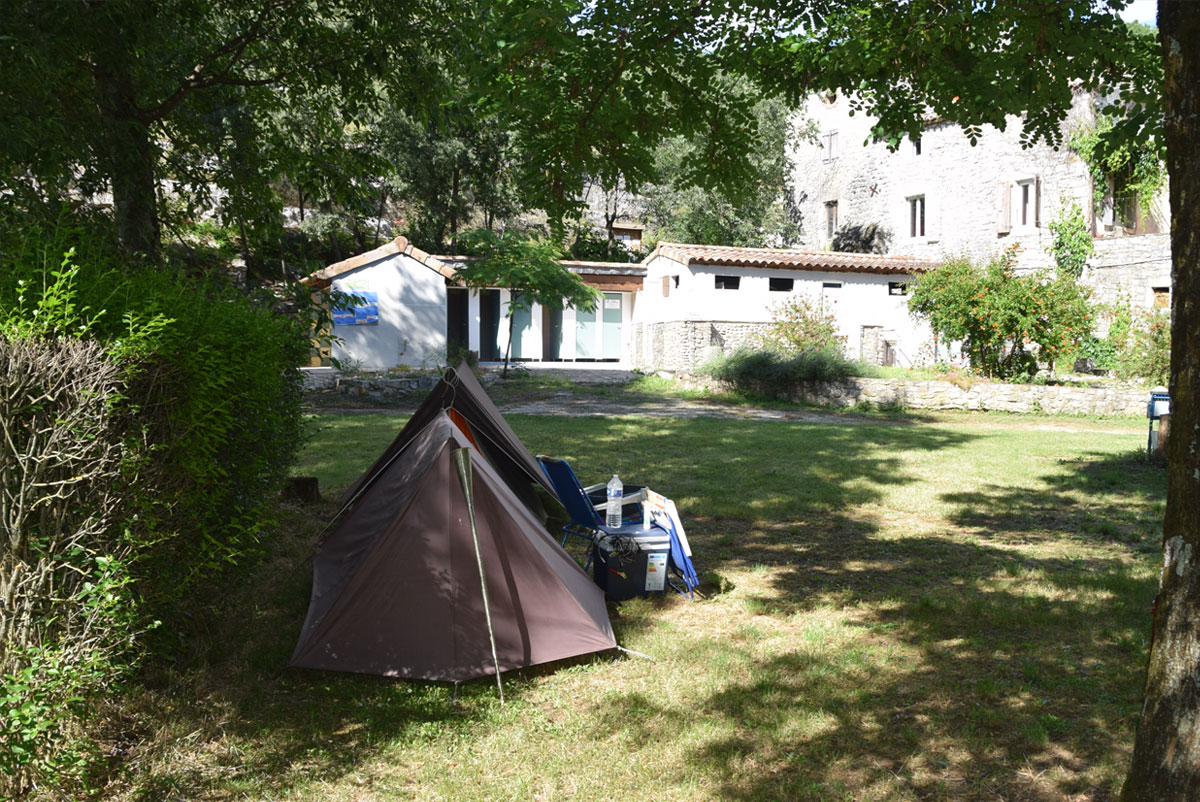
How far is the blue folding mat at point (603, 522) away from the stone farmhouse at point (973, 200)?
17.0m

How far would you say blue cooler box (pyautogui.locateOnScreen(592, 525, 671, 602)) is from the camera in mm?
6129

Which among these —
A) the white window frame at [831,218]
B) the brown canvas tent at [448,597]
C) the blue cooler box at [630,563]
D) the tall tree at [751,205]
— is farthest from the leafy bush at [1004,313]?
the brown canvas tent at [448,597]

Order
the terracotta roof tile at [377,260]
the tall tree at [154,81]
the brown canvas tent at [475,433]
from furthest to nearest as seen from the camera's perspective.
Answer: the terracotta roof tile at [377,260] < the brown canvas tent at [475,433] < the tall tree at [154,81]

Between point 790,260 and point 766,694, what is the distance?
2277 cm

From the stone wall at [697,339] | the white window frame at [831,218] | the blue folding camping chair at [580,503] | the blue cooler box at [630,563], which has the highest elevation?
the white window frame at [831,218]

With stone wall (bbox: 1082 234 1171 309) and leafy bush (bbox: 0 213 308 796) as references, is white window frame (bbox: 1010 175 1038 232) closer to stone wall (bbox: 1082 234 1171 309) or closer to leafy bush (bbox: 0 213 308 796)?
stone wall (bbox: 1082 234 1171 309)

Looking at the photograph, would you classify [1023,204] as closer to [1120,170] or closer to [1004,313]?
[1120,170]

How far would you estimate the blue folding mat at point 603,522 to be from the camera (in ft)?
20.6

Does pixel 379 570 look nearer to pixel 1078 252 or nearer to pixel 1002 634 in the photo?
pixel 1002 634

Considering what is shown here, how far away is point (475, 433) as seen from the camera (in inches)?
275

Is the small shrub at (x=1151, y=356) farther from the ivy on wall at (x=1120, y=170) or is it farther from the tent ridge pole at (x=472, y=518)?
the tent ridge pole at (x=472, y=518)

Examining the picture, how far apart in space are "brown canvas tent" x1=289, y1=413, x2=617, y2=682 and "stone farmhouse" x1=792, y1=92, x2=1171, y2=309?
1906 centimetres

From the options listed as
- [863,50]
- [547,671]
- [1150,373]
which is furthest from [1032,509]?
[1150,373]

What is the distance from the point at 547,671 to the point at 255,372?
2289mm
